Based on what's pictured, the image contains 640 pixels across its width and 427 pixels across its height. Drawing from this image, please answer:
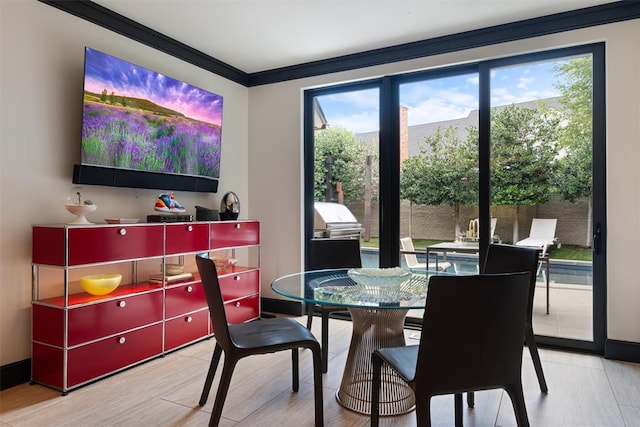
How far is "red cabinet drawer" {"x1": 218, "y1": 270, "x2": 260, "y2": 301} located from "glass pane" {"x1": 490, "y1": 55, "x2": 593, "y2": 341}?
234cm

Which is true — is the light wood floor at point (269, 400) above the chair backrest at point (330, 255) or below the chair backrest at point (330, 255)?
below

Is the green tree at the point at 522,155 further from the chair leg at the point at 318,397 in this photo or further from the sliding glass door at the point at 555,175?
the chair leg at the point at 318,397

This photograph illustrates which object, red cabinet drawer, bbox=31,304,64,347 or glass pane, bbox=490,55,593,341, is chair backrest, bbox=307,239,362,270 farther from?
red cabinet drawer, bbox=31,304,64,347

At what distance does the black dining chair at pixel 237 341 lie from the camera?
204cm

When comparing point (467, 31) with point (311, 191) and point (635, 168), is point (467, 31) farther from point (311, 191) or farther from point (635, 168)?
point (311, 191)

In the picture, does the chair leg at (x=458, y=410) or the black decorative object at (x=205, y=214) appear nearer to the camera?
the chair leg at (x=458, y=410)

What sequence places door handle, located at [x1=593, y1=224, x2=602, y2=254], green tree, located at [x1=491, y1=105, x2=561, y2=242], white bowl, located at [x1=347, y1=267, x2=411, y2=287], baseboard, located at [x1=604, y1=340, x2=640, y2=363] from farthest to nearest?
green tree, located at [x1=491, y1=105, x2=561, y2=242] < door handle, located at [x1=593, y1=224, x2=602, y2=254] < baseboard, located at [x1=604, y1=340, x2=640, y2=363] < white bowl, located at [x1=347, y1=267, x2=411, y2=287]

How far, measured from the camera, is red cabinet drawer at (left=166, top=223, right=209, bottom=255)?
336cm

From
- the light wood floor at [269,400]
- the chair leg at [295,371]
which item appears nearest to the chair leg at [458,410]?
the light wood floor at [269,400]

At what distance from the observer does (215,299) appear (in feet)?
6.81

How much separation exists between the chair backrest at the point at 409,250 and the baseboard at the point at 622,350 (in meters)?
1.63

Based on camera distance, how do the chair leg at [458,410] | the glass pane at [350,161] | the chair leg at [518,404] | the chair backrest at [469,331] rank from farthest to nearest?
the glass pane at [350,161]
the chair leg at [458,410]
the chair leg at [518,404]
the chair backrest at [469,331]

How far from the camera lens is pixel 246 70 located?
183 inches

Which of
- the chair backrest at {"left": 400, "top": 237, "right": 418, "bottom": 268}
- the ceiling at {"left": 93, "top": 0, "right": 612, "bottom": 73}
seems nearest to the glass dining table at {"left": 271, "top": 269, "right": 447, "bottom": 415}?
the chair backrest at {"left": 400, "top": 237, "right": 418, "bottom": 268}
